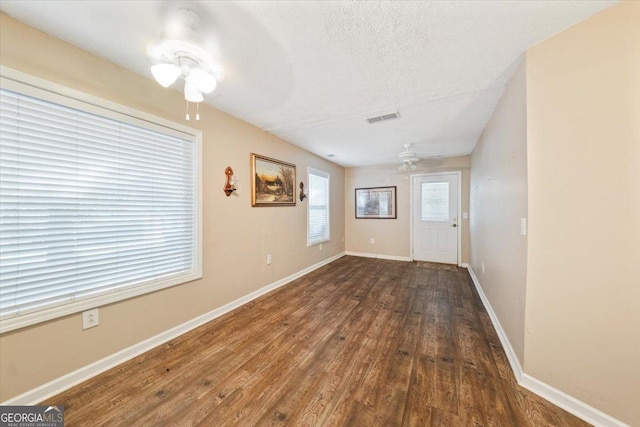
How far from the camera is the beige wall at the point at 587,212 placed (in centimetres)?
114

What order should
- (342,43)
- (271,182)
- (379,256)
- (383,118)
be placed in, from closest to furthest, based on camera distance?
1. (342,43)
2. (383,118)
3. (271,182)
4. (379,256)

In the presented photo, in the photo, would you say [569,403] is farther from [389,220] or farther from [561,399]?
[389,220]

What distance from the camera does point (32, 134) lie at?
135cm

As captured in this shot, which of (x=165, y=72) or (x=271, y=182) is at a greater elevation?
(x=165, y=72)

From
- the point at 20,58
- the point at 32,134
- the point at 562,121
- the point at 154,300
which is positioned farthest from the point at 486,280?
the point at 20,58

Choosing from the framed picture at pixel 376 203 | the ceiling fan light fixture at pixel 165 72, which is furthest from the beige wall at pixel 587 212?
the framed picture at pixel 376 203

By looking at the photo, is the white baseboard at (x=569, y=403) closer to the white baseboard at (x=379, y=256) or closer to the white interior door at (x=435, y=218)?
the white interior door at (x=435, y=218)

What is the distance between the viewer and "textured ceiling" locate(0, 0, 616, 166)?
3.91 ft

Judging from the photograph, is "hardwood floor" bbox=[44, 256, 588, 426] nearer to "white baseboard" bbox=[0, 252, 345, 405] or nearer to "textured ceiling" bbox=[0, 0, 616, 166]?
"white baseboard" bbox=[0, 252, 345, 405]

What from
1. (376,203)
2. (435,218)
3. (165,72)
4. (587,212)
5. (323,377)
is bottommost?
(323,377)

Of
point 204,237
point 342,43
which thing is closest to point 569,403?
point 342,43

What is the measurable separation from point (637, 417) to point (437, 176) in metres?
Answer: 4.08

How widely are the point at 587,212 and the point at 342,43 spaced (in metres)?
1.76

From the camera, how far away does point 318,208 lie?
14.8 ft
